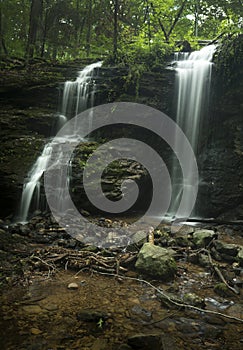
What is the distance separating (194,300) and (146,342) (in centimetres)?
126

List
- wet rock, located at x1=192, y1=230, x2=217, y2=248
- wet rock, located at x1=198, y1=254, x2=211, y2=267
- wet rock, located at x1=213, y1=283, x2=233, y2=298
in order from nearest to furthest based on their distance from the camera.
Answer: wet rock, located at x1=213, y1=283, x2=233, y2=298 < wet rock, located at x1=198, y1=254, x2=211, y2=267 < wet rock, located at x1=192, y1=230, x2=217, y2=248

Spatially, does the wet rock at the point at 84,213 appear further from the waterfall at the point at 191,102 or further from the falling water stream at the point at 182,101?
the waterfall at the point at 191,102

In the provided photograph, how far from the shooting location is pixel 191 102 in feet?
32.2

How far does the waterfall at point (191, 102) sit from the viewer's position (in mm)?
9570

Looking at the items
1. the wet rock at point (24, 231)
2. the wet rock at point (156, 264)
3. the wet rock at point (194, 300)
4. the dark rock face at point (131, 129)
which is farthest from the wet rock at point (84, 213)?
the wet rock at point (194, 300)

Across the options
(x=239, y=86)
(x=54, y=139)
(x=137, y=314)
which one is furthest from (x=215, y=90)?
(x=137, y=314)

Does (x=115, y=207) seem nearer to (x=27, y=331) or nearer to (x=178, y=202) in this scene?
(x=178, y=202)

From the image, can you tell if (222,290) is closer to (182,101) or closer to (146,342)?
(146,342)

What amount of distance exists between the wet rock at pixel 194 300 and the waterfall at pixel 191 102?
18.9ft

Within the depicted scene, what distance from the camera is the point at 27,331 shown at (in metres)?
2.83

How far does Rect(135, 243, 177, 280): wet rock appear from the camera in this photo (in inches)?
169

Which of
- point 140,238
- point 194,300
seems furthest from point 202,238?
point 194,300

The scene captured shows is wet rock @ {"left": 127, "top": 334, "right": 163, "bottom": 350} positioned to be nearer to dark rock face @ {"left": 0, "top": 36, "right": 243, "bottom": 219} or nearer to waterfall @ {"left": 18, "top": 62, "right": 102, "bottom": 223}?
dark rock face @ {"left": 0, "top": 36, "right": 243, "bottom": 219}

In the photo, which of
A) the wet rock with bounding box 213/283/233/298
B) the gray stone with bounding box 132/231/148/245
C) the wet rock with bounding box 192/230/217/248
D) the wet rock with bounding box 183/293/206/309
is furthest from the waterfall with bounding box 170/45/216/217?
the wet rock with bounding box 183/293/206/309
